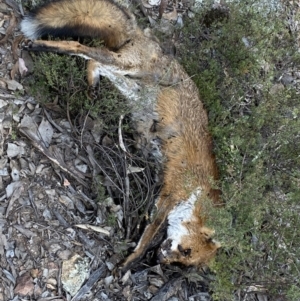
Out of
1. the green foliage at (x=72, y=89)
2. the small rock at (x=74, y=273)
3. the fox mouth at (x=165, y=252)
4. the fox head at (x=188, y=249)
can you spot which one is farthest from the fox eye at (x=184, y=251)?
the green foliage at (x=72, y=89)

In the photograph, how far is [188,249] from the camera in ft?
16.9

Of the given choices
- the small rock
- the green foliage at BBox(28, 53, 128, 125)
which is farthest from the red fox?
the small rock

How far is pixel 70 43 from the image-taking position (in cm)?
491

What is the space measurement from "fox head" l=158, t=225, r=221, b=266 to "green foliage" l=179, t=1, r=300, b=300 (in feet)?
0.71

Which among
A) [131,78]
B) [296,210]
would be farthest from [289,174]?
[131,78]

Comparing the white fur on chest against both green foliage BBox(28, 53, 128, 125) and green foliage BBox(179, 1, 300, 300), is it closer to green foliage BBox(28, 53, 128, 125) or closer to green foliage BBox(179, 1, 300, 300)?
green foliage BBox(179, 1, 300, 300)

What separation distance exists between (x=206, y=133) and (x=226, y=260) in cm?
139

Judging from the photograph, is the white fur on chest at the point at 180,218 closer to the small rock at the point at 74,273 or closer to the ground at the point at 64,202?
the ground at the point at 64,202

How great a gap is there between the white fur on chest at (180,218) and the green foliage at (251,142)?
392 millimetres

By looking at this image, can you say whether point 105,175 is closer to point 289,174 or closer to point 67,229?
point 67,229

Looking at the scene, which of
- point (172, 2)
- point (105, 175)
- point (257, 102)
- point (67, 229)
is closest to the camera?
point (67, 229)

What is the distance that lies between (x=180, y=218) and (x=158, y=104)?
4.18 feet

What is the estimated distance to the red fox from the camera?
4984mm

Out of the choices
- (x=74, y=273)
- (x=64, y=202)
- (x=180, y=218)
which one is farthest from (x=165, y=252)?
(x=64, y=202)
